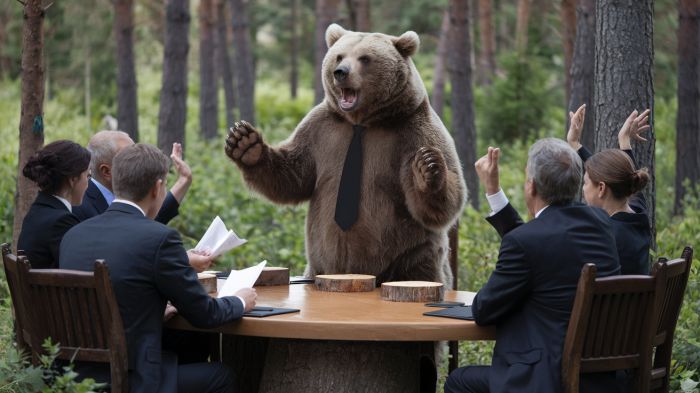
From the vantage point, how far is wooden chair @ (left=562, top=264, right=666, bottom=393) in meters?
3.60

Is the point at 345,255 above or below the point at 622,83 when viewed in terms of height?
below

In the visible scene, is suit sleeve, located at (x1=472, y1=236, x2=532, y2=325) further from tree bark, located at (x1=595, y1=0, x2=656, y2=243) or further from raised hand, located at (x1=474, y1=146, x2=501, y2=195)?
tree bark, located at (x1=595, y1=0, x2=656, y2=243)

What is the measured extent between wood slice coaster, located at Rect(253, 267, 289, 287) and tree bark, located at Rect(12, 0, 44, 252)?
69.6 inches

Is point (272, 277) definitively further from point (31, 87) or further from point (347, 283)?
point (31, 87)

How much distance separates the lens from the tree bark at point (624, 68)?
5730 millimetres

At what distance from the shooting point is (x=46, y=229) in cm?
438

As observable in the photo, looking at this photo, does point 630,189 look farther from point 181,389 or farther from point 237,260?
point 237,260

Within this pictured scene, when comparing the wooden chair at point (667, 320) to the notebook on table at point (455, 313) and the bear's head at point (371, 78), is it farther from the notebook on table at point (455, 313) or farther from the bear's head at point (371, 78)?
the bear's head at point (371, 78)

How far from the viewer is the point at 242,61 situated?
67.2ft

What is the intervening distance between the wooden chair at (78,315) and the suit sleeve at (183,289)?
9.0 inches

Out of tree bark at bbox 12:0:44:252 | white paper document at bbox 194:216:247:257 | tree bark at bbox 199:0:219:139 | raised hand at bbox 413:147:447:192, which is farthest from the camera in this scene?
tree bark at bbox 199:0:219:139

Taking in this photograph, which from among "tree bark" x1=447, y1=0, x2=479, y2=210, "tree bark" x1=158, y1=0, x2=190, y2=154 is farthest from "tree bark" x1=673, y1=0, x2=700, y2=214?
"tree bark" x1=158, y1=0, x2=190, y2=154

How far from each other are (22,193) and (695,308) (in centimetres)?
433

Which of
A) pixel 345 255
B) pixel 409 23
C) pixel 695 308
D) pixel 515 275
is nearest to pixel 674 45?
pixel 409 23
